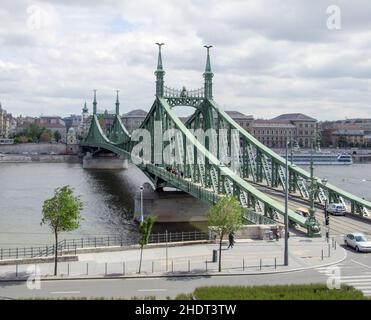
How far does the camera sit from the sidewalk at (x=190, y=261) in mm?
27109

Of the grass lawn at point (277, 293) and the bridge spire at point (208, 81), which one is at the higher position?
the bridge spire at point (208, 81)

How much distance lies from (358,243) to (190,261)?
991cm

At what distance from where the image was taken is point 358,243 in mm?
32688

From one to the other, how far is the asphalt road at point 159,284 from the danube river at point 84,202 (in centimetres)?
1976

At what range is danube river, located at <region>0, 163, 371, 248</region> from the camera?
49.8m

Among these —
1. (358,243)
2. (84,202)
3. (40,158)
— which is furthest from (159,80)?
(40,158)

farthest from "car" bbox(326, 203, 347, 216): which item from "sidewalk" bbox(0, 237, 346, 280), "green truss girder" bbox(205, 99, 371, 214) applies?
"sidewalk" bbox(0, 237, 346, 280)

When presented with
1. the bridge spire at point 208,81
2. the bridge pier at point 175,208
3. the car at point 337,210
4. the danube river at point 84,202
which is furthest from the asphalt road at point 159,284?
the bridge spire at point 208,81

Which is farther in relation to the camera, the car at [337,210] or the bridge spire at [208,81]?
the bridge spire at [208,81]

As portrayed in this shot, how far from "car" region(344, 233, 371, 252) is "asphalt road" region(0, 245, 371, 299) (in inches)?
154

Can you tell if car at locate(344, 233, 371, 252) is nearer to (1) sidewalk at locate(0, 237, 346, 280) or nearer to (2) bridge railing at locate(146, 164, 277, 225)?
(1) sidewalk at locate(0, 237, 346, 280)

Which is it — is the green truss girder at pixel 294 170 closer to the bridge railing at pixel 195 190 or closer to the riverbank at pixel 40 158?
the bridge railing at pixel 195 190

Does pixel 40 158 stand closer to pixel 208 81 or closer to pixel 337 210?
pixel 208 81
